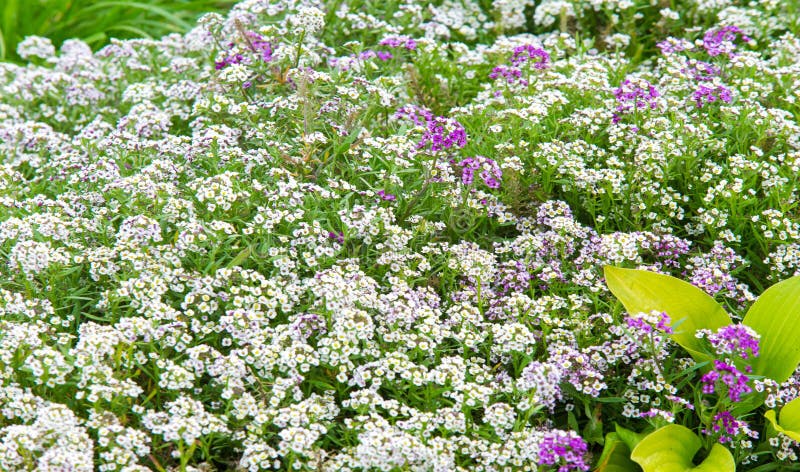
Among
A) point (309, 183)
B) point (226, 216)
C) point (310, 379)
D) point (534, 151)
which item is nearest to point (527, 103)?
point (534, 151)

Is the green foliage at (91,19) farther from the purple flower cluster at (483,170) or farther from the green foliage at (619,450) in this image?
the green foliage at (619,450)

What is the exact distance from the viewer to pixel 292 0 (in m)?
5.52

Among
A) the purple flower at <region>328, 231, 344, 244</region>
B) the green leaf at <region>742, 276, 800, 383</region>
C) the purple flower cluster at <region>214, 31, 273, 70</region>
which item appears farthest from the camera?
the purple flower cluster at <region>214, 31, 273, 70</region>

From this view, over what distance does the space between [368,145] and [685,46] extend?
2.21m

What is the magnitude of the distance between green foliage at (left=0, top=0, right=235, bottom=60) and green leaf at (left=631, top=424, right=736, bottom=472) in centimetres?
534

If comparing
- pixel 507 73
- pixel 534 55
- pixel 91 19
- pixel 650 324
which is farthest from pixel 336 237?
pixel 91 19

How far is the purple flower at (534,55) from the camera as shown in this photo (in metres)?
5.04

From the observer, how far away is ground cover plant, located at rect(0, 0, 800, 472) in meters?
3.17

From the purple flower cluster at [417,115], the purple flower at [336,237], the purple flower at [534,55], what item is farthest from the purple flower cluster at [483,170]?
the purple flower at [534,55]

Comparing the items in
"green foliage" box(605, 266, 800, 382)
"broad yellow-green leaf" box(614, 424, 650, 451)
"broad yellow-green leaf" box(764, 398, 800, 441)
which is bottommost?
"broad yellow-green leaf" box(614, 424, 650, 451)

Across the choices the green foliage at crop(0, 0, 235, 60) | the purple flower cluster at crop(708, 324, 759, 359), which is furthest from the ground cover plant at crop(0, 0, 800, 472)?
the green foliage at crop(0, 0, 235, 60)

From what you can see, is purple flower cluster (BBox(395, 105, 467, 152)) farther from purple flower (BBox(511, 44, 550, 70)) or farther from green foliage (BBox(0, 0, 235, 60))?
green foliage (BBox(0, 0, 235, 60))

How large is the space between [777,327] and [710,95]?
62.9 inches

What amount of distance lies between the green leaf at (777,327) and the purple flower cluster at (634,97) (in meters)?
1.38
